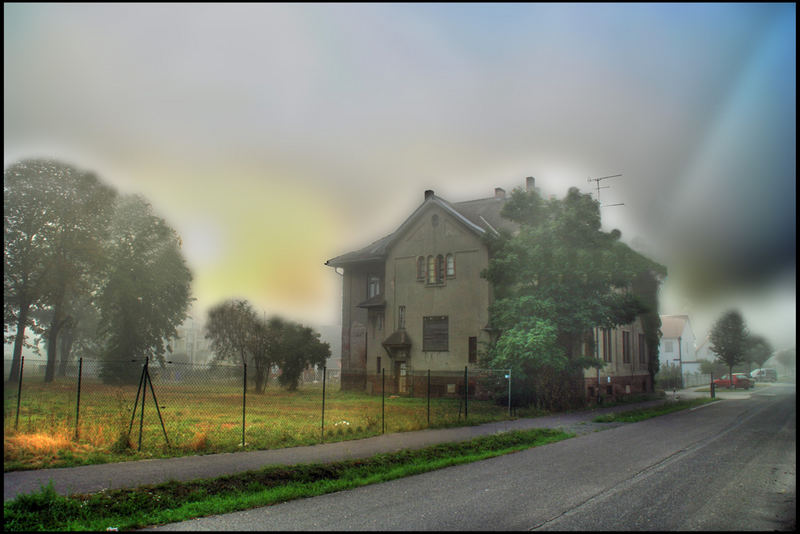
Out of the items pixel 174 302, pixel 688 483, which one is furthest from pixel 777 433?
pixel 174 302

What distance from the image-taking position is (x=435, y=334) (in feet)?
113

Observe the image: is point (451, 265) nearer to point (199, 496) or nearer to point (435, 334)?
point (435, 334)

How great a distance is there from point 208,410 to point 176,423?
2671 mm

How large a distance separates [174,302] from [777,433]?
3861 cm

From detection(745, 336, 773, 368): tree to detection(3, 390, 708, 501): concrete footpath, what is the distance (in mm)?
7613

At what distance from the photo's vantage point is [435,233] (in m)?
35.1

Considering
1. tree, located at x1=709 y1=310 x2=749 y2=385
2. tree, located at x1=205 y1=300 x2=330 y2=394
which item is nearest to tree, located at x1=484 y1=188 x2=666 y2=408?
tree, located at x1=709 y1=310 x2=749 y2=385

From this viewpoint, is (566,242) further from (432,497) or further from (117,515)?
(117,515)

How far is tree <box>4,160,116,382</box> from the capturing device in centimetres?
3384

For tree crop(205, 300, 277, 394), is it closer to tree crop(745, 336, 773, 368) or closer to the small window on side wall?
the small window on side wall

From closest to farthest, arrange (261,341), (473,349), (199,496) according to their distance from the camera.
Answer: (199,496) < (473,349) < (261,341)

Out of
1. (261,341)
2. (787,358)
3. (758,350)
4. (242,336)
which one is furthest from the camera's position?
(242,336)

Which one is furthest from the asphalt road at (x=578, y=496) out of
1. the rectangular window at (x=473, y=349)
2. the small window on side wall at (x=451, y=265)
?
the small window on side wall at (x=451, y=265)

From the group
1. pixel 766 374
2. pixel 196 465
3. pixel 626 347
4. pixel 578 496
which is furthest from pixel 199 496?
pixel 626 347
